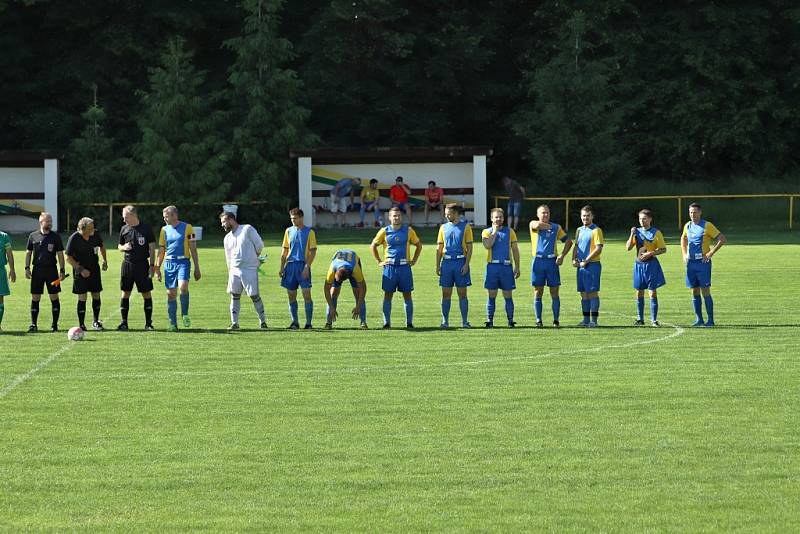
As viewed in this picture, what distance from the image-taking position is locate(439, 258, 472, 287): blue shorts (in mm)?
18688

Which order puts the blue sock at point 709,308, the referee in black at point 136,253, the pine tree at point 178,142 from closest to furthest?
the referee in black at point 136,253
the blue sock at point 709,308
the pine tree at point 178,142

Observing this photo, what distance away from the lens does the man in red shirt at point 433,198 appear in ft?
150

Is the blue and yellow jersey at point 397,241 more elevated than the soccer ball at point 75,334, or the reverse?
the blue and yellow jersey at point 397,241

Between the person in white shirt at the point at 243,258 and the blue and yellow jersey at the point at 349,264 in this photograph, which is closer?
the blue and yellow jersey at the point at 349,264

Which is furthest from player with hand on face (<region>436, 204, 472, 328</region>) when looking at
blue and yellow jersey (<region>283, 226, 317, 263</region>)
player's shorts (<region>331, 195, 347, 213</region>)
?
player's shorts (<region>331, 195, 347, 213</region>)

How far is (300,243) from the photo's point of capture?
1861 centimetres

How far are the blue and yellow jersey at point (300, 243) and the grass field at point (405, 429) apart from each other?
1.08 metres

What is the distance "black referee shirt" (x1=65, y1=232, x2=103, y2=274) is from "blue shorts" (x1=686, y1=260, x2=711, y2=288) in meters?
8.36

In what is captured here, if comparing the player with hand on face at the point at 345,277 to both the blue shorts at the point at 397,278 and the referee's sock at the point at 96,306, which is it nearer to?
the blue shorts at the point at 397,278

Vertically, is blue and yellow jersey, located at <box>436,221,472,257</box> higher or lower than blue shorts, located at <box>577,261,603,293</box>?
higher

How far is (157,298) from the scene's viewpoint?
25016 mm

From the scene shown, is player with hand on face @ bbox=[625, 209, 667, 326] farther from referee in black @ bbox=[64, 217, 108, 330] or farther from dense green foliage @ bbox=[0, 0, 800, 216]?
dense green foliage @ bbox=[0, 0, 800, 216]

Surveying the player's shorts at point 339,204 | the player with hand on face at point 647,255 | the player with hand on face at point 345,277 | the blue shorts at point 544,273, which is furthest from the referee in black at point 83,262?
the player's shorts at point 339,204

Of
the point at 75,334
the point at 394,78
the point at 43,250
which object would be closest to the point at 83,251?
the point at 43,250
